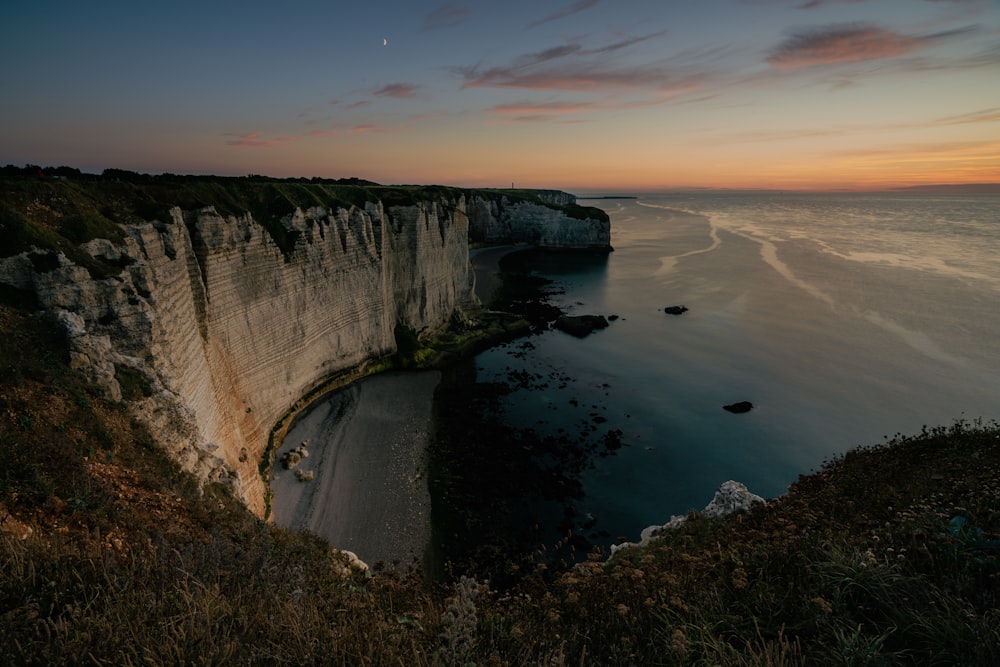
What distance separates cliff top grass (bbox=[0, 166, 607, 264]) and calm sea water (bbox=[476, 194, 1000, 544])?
20.3 metres

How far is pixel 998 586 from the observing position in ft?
15.5

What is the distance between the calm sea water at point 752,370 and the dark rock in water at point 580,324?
1.38m

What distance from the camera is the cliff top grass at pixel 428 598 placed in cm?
379

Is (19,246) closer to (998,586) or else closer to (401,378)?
(998,586)

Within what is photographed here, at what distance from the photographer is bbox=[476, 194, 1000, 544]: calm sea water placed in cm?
2677

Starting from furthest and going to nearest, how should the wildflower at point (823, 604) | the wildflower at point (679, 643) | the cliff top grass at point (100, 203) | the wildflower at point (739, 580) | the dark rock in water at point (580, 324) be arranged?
1. the dark rock in water at point (580, 324)
2. the cliff top grass at point (100, 203)
3. the wildflower at point (739, 580)
4. the wildflower at point (823, 604)
5. the wildflower at point (679, 643)

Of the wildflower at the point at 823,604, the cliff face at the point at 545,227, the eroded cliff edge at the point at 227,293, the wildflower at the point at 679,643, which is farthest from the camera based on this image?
the cliff face at the point at 545,227

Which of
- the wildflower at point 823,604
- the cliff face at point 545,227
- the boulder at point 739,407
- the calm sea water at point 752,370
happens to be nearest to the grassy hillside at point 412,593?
the wildflower at point 823,604

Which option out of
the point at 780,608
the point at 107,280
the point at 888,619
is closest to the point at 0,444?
the point at 107,280

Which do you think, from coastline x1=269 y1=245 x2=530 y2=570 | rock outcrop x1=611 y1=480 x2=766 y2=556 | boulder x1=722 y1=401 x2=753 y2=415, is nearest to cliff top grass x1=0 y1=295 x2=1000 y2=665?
rock outcrop x1=611 y1=480 x2=766 y2=556

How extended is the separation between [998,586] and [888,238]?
14817 centimetres

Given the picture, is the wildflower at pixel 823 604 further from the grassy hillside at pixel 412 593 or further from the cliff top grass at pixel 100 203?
the cliff top grass at pixel 100 203

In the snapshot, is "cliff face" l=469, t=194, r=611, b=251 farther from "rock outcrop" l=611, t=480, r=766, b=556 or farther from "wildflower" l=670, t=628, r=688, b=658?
"wildflower" l=670, t=628, r=688, b=658

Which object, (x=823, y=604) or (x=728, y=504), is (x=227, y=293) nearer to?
(x=728, y=504)
